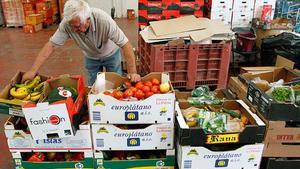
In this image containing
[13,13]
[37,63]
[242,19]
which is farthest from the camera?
[13,13]

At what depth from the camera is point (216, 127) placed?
5.32 ft

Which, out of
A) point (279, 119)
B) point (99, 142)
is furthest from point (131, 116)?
point (279, 119)

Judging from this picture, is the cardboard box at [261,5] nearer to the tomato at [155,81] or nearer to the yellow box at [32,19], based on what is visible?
the tomato at [155,81]

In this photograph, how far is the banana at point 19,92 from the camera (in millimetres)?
1793

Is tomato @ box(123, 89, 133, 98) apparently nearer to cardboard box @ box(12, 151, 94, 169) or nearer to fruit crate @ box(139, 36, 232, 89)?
cardboard box @ box(12, 151, 94, 169)

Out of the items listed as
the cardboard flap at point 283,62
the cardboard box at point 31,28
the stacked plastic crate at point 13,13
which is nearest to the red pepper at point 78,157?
the cardboard flap at point 283,62

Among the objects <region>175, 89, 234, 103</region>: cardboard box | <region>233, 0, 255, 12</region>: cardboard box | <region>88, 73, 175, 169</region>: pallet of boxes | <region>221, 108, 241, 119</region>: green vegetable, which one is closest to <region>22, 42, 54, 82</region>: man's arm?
<region>88, 73, 175, 169</region>: pallet of boxes

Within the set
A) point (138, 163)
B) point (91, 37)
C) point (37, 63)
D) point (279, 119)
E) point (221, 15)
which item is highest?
point (221, 15)

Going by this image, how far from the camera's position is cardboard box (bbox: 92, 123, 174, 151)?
1.71m

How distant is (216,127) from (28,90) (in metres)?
1.23

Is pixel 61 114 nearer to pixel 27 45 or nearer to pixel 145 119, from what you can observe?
pixel 145 119

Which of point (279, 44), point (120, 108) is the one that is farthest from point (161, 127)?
point (279, 44)

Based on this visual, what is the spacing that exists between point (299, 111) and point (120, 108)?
3.43ft

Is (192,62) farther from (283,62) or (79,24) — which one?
(283,62)
